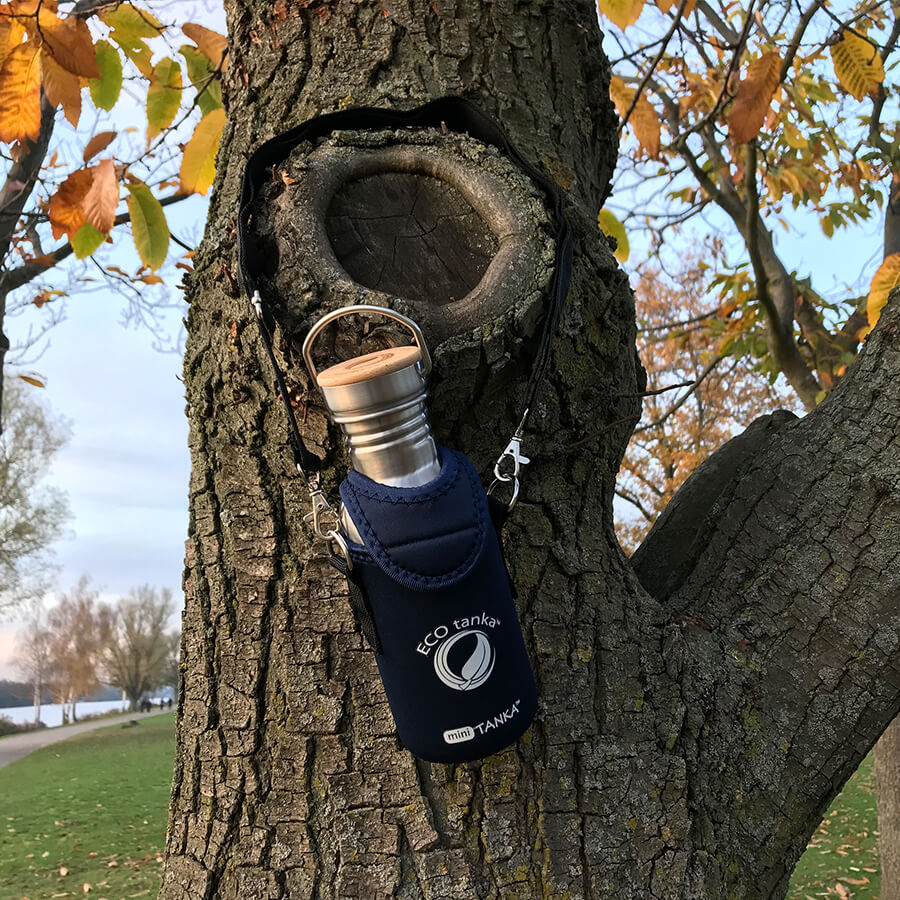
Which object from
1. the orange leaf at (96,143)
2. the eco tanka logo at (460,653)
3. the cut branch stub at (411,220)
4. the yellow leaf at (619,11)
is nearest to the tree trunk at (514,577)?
the cut branch stub at (411,220)

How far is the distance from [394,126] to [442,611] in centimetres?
96

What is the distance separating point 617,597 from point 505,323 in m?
0.59

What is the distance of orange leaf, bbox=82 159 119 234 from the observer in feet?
6.21

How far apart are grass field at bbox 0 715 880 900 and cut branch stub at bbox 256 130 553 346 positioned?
736cm

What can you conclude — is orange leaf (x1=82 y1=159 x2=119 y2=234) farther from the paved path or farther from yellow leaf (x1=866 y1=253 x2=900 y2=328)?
the paved path

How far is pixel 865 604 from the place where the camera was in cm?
146

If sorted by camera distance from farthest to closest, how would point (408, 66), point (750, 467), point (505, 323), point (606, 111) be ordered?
point (606, 111) < point (750, 467) < point (408, 66) < point (505, 323)

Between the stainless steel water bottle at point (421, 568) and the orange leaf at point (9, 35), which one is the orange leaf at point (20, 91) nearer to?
the orange leaf at point (9, 35)

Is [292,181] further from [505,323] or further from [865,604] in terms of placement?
[865,604]

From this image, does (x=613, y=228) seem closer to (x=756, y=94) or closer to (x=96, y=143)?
(x=756, y=94)

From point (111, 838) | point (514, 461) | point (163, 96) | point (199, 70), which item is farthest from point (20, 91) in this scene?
point (111, 838)

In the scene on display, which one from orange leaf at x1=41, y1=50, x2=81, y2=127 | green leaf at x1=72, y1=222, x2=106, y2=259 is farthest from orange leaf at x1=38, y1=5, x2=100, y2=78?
green leaf at x1=72, y1=222, x2=106, y2=259

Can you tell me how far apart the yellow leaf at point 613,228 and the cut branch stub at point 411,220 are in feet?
3.01

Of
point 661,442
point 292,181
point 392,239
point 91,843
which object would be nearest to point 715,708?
point 392,239
